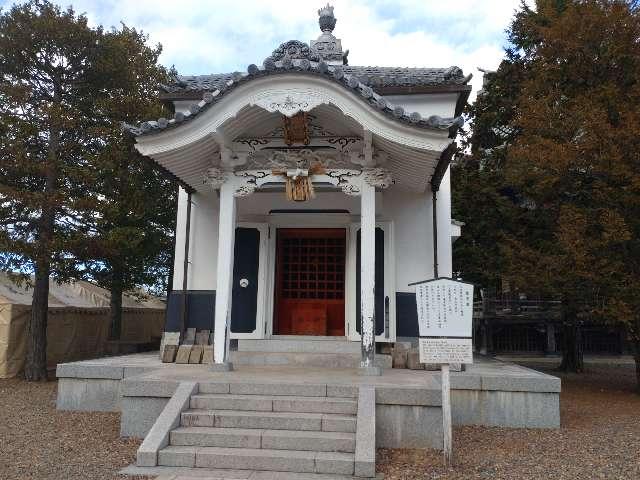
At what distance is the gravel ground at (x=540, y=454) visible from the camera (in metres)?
4.76

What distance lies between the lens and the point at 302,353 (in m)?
8.23

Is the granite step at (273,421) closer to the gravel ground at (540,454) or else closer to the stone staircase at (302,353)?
the gravel ground at (540,454)

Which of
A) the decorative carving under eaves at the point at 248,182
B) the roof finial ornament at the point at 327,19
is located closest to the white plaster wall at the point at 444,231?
the decorative carving under eaves at the point at 248,182

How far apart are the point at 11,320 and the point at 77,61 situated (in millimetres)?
6136

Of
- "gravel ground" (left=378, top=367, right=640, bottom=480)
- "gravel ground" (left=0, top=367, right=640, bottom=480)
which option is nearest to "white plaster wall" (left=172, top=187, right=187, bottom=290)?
"gravel ground" (left=0, top=367, right=640, bottom=480)

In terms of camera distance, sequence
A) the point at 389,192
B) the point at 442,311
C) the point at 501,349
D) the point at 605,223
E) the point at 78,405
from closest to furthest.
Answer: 1. the point at 442,311
2. the point at 78,405
3. the point at 605,223
4. the point at 389,192
5. the point at 501,349

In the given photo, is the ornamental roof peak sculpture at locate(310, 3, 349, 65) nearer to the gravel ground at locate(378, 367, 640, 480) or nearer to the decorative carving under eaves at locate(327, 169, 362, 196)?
the decorative carving under eaves at locate(327, 169, 362, 196)

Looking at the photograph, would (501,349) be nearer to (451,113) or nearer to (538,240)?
(538,240)

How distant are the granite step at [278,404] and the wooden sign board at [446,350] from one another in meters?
1.09

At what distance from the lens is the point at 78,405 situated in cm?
707

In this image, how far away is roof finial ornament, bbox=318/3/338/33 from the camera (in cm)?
1491

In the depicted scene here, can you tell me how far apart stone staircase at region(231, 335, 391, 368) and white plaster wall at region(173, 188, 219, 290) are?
5.37 feet

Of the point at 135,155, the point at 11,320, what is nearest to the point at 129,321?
the point at 11,320

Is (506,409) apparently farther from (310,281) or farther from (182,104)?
(182,104)
